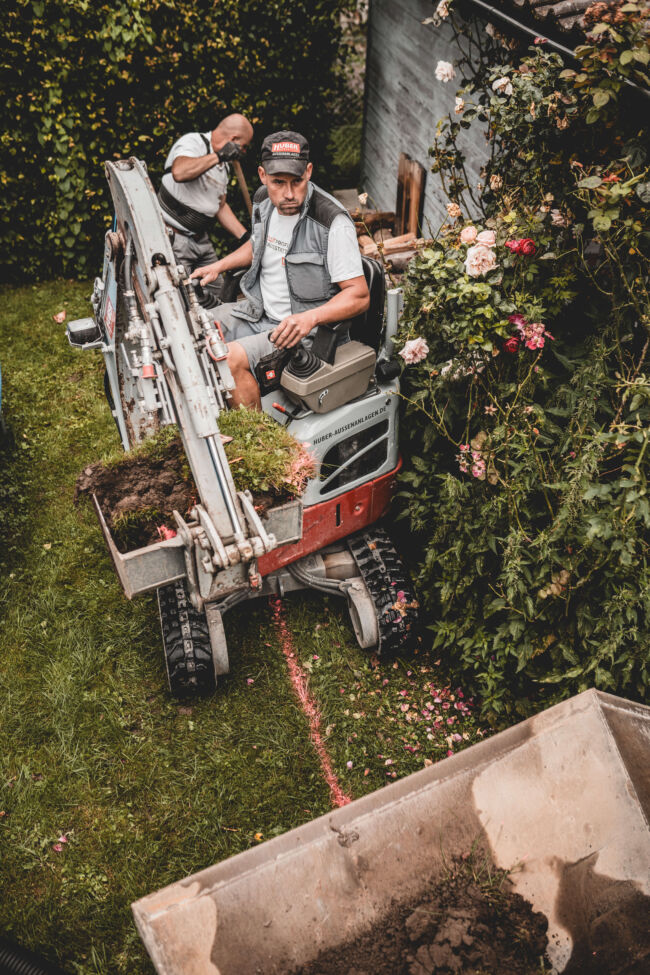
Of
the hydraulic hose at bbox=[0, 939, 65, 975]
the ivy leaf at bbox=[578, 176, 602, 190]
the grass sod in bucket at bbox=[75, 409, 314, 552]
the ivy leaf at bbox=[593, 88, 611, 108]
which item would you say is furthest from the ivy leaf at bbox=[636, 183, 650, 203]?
the hydraulic hose at bbox=[0, 939, 65, 975]

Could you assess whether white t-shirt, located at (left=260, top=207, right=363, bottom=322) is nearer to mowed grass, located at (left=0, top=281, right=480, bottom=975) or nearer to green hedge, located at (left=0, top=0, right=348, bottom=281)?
mowed grass, located at (left=0, top=281, right=480, bottom=975)

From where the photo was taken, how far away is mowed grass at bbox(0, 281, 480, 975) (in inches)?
133

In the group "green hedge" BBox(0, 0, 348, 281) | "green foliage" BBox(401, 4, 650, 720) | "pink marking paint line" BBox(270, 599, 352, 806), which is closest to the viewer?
"green foliage" BBox(401, 4, 650, 720)

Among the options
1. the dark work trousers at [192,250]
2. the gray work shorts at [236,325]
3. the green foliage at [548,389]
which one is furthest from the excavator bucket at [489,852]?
the dark work trousers at [192,250]

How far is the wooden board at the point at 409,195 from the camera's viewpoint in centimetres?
661

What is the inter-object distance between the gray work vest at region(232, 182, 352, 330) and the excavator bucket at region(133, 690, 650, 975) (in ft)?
8.38

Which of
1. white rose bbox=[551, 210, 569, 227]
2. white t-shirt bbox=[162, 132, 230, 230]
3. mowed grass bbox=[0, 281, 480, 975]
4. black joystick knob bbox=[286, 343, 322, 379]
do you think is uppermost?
white rose bbox=[551, 210, 569, 227]

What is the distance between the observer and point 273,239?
4133 millimetres

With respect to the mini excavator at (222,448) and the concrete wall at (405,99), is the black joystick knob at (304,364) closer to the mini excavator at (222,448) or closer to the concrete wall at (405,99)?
the mini excavator at (222,448)

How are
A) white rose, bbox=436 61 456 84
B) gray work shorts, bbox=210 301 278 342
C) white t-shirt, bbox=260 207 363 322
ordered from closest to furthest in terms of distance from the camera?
white t-shirt, bbox=260 207 363 322 < white rose, bbox=436 61 456 84 < gray work shorts, bbox=210 301 278 342

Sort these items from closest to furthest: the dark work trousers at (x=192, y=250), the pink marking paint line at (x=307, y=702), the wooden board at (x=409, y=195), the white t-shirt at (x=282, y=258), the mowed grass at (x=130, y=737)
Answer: the mowed grass at (x=130, y=737)
the pink marking paint line at (x=307, y=702)
the white t-shirt at (x=282, y=258)
the dark work trousers at (x=192, y=250)
the wooden board at (x=409, y=195)

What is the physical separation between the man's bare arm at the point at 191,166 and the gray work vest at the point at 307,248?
3.11 feet

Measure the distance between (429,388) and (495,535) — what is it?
85cm

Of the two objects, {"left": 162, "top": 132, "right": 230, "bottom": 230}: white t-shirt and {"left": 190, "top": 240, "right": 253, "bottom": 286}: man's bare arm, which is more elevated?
Answer: {"left": 162, "top": 132, "right": 230, "bottom": 230}: white t-shirt
